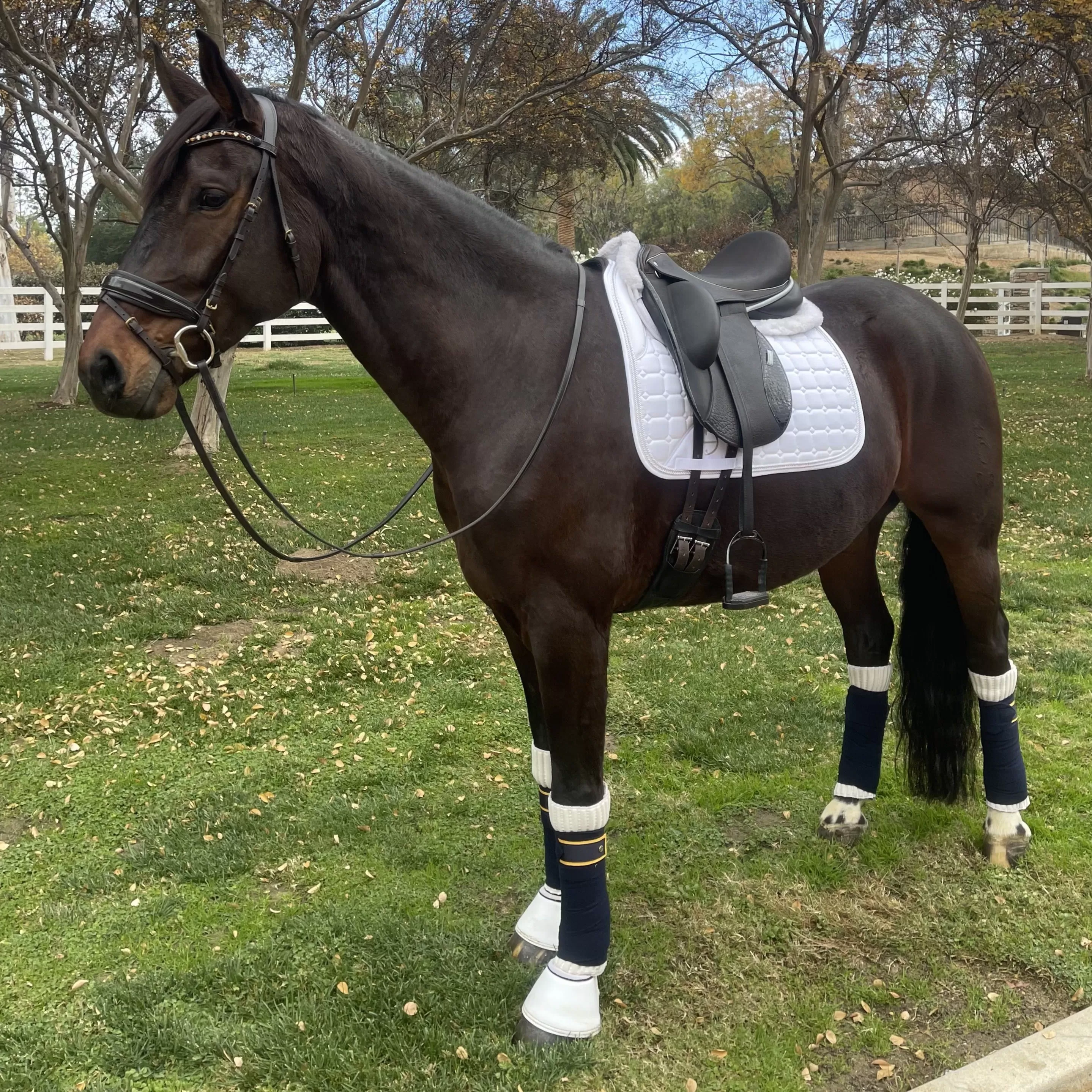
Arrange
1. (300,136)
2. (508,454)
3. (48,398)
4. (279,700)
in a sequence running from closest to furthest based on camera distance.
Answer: (300,136) → (508,454) → (279,700) → (48,398)

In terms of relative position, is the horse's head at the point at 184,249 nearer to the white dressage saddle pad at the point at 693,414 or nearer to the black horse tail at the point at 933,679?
the white dressage saddle pad at the point at 693,414

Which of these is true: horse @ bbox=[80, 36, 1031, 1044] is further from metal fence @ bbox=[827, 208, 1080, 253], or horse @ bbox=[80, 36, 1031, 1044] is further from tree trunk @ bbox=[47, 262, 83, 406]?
metal fence @ bbox=[827, 208, 1080, 253]

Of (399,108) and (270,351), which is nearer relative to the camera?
(399,108)

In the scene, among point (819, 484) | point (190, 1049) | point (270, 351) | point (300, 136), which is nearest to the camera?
point (300, 136)

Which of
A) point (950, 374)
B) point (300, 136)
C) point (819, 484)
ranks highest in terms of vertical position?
point (300, 136)

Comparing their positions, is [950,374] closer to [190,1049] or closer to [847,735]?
[847,735]

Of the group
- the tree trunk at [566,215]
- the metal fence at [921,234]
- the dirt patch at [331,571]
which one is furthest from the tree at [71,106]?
the metal fence at [921,234]

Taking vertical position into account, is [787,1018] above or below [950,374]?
below

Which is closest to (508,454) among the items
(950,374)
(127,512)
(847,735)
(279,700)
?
(950,374)

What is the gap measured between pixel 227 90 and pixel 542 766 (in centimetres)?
218

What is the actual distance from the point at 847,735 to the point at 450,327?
2.48m

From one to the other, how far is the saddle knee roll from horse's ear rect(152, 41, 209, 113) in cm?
330

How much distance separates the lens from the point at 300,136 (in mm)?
2250

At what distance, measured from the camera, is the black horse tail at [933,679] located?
362 cm
